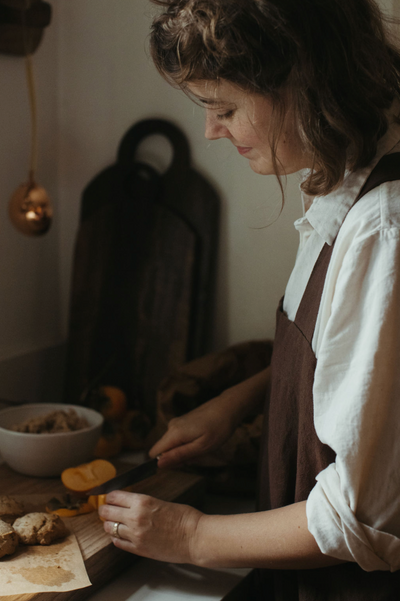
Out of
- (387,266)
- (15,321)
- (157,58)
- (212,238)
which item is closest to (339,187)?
(387,266)

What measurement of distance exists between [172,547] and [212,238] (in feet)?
2.28

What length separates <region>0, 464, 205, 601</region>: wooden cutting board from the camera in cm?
76

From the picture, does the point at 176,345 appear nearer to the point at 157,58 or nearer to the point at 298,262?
the point at 298,262

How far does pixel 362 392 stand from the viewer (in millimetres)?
555

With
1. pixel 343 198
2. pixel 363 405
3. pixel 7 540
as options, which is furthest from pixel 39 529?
pixel 343 198

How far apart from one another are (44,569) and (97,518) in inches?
6.1

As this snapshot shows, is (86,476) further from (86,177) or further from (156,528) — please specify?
(86,177)

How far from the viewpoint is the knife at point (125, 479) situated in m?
0.87

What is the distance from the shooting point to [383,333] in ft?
1.81

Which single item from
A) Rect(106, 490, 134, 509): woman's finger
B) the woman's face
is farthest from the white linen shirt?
Rect(106, 490, 134, 509): woman's finger

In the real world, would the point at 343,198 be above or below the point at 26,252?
above

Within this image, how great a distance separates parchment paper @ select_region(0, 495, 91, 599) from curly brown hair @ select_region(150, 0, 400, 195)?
1.85ft

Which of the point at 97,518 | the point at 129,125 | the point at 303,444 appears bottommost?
the point at 97,518

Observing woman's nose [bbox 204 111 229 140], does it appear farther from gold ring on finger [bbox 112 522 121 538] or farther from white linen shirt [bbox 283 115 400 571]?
gold ring on finger [bbox 112 522 121 538]
